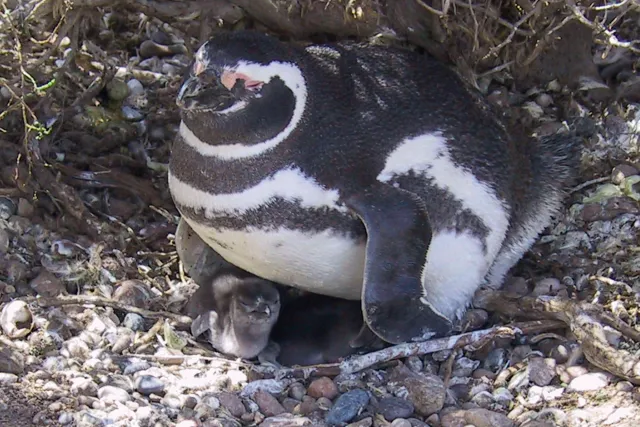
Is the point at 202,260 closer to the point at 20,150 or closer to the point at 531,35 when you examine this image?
the point at 20,150

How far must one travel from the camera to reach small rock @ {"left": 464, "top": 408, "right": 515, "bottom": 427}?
1988 mm

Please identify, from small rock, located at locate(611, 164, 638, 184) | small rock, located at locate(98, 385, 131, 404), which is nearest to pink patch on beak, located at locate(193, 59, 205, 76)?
small rock, located at locate(98, 385, 131, 404)

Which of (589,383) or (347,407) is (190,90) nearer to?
(347,407)

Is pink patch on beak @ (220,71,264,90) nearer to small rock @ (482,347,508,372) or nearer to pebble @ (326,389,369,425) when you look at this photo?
pebble @ (326,389,369,425)

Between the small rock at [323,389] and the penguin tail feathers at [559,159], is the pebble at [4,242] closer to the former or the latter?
the small rock at [323,389]

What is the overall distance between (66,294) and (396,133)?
0.89 m

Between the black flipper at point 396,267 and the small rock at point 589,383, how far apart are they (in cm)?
30

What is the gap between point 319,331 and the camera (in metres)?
2.49

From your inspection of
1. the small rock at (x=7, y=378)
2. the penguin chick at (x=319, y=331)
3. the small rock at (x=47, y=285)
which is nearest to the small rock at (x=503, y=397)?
the penguin chick at (x=319, y=331)

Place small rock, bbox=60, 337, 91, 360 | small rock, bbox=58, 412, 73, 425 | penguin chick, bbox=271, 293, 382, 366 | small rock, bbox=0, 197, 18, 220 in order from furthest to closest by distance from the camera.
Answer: small rock, bbox=0, 197, 18, 220 → penguin chick, bbox=271, 293, 382, 366 → small rock, bbox=60, 337, 91, 360 → small rock, bbox=58, 412, 73, 425

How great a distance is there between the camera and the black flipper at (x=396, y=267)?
220 centimetres

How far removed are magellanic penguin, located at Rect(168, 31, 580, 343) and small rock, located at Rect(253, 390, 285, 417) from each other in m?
0.26

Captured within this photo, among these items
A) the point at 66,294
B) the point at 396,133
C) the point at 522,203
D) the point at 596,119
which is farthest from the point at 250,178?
the point at 596,119

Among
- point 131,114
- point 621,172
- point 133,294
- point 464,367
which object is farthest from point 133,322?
point 621,172
